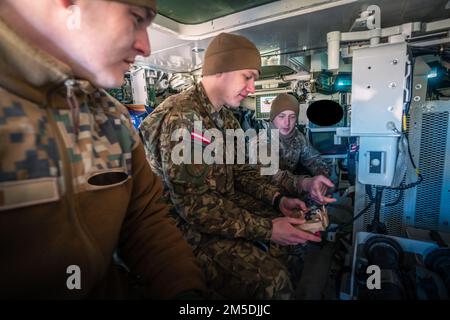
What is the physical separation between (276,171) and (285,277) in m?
1.30

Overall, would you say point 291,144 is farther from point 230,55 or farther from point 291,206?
point 230,55

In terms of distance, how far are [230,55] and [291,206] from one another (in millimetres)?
1024

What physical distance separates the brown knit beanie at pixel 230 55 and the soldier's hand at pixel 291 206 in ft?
2.91

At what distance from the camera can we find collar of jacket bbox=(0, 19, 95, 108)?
0.50 metres

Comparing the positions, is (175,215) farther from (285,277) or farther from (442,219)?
(442,219)

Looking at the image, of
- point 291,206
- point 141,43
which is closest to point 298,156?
point 291,206

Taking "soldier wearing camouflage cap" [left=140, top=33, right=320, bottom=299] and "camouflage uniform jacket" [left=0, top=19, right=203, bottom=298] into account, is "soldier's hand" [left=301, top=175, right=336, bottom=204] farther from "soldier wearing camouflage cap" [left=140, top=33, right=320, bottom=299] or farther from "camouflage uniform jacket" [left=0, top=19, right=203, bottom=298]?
"camouflage uniform jacket" [left=0, top=19, right=203, bottom=298]

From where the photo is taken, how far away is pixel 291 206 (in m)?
1.50

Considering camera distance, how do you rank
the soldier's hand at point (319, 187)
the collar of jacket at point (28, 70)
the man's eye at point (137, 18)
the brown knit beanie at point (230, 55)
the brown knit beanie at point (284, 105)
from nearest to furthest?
1. the collar of jacket at point (28, 70)
2. the man's eye at point (137, 18)
3. the brown knit beanie at point (230, 55)
4. the soldier's hand at point (319, 187)
5. the brown knit beanie at point (284, 105)

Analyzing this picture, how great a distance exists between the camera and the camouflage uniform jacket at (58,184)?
1.68 ft

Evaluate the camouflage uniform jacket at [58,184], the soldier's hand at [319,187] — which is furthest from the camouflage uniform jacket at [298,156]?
the camouflage uniform jacket at [58,184]

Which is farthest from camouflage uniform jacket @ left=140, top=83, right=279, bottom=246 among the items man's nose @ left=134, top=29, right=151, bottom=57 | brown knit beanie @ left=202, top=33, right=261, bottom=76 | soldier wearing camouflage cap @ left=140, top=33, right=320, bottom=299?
man's nose @ left=134, top=29, right=151, bottom=57

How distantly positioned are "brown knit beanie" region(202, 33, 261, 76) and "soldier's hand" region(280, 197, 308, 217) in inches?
34.9

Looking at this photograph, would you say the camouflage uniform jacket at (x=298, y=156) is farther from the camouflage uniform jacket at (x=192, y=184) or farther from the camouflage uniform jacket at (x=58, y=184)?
the camouflage uniform jacket at (x=58, y=184)
